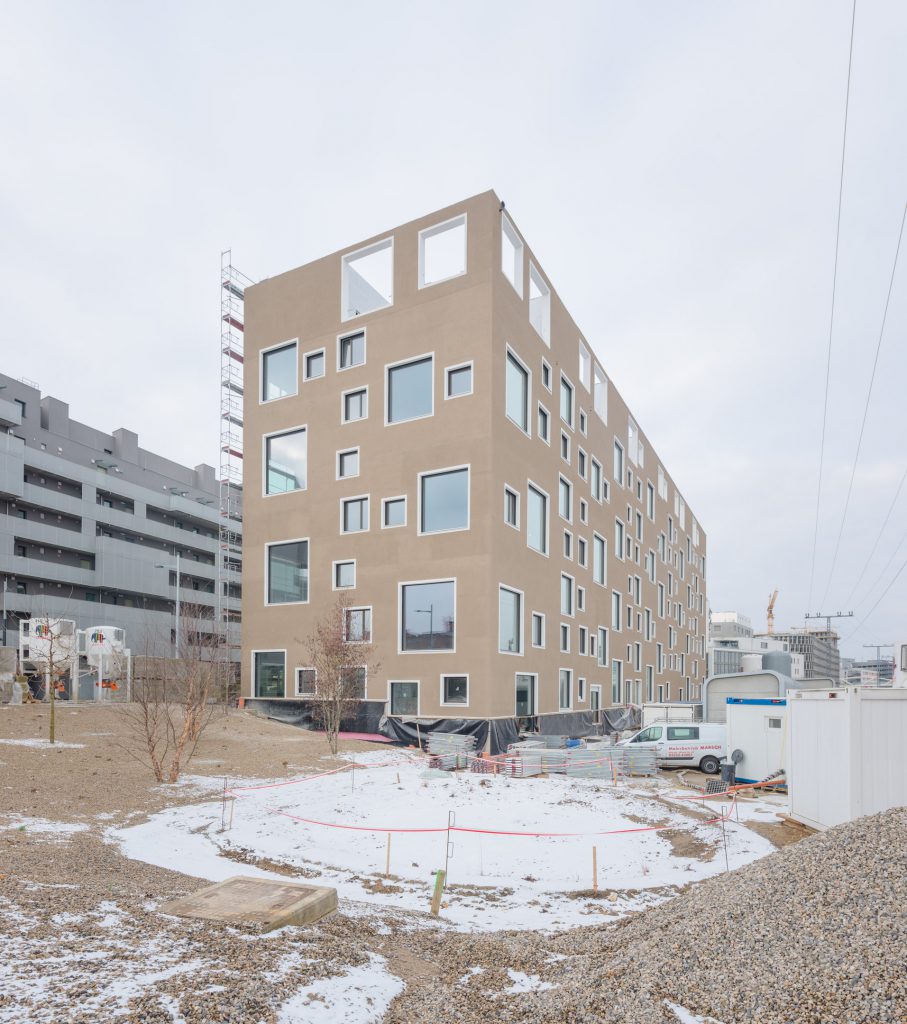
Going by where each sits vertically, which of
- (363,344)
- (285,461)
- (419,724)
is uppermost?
(363,344)

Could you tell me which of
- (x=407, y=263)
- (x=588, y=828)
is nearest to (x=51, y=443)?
(x=407, y=263)

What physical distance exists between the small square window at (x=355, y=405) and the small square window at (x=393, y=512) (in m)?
4.38

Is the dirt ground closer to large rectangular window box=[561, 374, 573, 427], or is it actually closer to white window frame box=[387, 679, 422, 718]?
white window frame box=[387, 679, 422, 718]

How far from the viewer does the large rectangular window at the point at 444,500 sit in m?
30.7

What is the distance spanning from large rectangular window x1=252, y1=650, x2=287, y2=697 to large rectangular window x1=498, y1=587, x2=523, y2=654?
35.9 feet

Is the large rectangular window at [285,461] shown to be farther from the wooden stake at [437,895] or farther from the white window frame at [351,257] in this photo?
the wooden stake at [437,895]

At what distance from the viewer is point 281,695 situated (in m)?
34.6

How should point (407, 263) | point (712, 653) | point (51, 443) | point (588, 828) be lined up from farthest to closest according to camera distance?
point (712, 653) → point (51, 443) → point (407, 263) → point (588, 828)

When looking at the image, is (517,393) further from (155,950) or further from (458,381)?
(155,950)

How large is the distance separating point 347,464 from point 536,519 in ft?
30.8

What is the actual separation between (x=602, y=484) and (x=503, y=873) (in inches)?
1488

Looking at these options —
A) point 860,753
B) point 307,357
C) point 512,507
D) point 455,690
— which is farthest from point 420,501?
point 860,753

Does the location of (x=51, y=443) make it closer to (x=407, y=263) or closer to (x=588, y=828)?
(x=407, y=263)

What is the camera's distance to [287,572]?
35500mm
